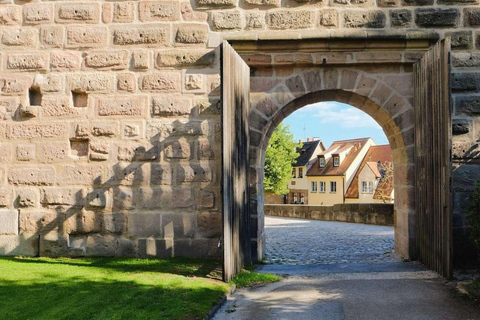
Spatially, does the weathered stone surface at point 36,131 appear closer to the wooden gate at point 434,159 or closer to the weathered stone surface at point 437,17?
the wooden gate at point 434,159

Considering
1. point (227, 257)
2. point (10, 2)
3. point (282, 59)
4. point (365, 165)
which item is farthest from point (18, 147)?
point (365, 165)

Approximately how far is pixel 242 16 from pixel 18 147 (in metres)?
3.52

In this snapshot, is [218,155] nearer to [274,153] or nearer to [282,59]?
[282,59]

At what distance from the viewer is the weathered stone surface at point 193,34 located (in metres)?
5.65

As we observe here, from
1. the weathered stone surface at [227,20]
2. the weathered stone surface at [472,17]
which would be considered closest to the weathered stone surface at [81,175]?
the weathered stone surface at [227,20]

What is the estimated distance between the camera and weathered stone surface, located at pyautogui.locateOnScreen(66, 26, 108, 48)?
5.75 m

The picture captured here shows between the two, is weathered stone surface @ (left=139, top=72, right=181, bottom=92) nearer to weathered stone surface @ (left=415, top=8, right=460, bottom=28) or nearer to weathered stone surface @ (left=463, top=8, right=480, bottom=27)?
weathered stone surface @ (left=415, top=8, right=460, bottom=28)

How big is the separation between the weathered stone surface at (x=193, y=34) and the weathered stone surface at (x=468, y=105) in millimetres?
3378

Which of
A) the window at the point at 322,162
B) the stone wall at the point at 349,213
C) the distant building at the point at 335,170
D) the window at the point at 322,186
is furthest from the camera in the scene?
the window at the point at 322,162

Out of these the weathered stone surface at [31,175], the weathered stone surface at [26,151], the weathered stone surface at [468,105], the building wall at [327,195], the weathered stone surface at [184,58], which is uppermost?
the weathered stone surface at [184,58]

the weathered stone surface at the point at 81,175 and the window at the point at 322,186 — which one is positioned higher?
the weathered stone surface at the point at 81,175

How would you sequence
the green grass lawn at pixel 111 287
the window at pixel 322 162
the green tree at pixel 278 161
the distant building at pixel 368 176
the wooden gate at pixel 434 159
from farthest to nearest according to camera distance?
1. the window at pixel 322 162
2. the distant building at pixel 368 176
3. the green tree at pixel 278 161
4. the wooden gate at pixel 434 159
5. the green grass lawn at pixel 111 287

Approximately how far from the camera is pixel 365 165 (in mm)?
36469

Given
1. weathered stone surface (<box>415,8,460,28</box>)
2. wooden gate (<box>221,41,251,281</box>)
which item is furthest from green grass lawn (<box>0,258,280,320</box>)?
weathered stone surface (<box>415,8,460,28</box>)
